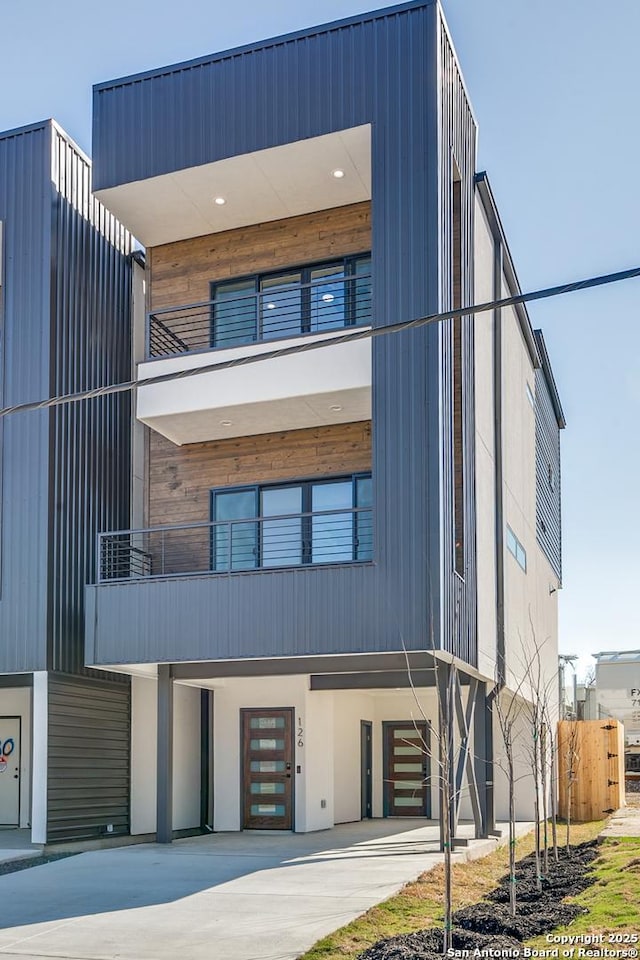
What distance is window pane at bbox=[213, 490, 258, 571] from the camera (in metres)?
19.1

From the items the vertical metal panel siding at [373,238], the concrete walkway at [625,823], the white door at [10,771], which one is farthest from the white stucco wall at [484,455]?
the white door at [10,771]

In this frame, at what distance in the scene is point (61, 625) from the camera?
18344mm

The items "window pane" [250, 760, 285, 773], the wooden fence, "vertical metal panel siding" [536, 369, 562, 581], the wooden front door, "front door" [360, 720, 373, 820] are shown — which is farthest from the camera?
"vertical metal panel siding" [536, 369, 562, 581]

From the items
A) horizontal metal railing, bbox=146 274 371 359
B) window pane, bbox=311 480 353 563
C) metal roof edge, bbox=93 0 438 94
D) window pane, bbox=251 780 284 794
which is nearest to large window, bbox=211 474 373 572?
window pane, bbox=311 480 353 563

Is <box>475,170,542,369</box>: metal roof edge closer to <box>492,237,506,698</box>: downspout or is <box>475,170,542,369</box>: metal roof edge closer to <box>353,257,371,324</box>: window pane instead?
<box>492,237,506,698</box>: downspout

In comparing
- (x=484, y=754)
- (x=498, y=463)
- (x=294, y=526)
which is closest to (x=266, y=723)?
(x=294, y=526)

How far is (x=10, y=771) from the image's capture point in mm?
22891

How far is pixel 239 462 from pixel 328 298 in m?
3.37

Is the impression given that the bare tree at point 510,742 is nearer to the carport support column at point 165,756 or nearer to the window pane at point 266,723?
the window pane at point 266,723

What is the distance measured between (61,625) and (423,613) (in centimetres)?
646

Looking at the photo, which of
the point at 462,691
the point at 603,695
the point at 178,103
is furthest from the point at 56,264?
the point at 603,695

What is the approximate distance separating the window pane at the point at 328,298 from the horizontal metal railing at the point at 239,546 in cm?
340

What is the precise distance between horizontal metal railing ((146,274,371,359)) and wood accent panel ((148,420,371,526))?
5.82ft

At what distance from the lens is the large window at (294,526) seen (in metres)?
18.4
